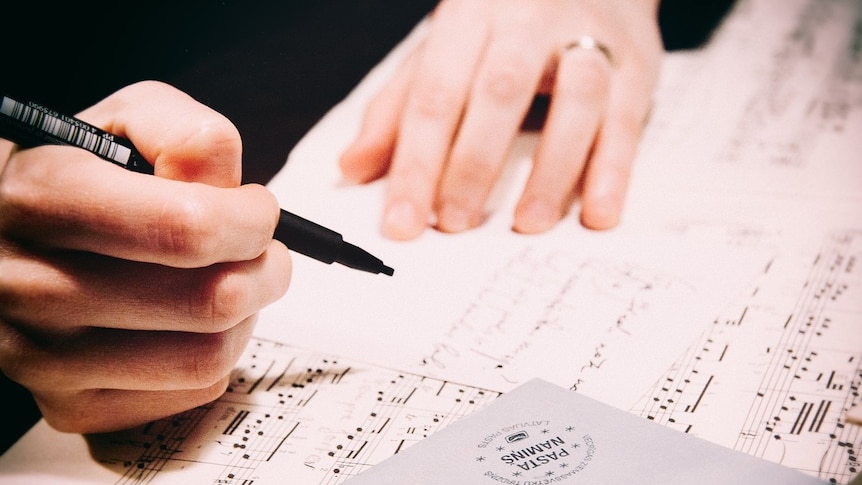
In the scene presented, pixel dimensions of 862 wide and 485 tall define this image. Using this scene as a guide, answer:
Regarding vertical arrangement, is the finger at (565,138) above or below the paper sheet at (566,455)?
above

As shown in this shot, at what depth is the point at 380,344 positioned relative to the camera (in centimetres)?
47

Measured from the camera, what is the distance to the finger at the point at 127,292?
0.34 meters

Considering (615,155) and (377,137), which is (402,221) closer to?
(377,137)

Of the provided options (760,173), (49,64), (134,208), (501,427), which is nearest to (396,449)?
(501,427)

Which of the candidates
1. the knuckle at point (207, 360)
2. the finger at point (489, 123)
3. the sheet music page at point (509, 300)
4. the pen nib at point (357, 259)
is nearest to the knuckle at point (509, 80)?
the finger at point (489, 123)

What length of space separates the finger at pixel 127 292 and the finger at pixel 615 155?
1.04 feet

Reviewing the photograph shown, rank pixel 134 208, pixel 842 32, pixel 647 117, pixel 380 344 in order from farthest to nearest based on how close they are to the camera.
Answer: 1. pixel 842 32
2. pixel 647 117
3. pixel 380 344
4. pixel 134 208

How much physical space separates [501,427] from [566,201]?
301 millimetres

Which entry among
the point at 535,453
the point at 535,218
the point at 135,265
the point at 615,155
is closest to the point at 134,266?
the point at 135,265

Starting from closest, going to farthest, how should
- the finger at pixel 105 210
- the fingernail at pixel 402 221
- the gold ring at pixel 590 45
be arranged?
1. the finger at pixel 105 210
2. the fingernail at pixel 402 221
3. the gold ring at pixel 590 45

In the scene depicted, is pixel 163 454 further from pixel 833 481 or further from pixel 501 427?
pixel 833 481

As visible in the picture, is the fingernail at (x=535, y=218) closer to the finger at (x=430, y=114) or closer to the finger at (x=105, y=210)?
the finger at (x=430, y=114)

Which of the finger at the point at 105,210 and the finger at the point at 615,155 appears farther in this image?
the finger at the point at 615,155

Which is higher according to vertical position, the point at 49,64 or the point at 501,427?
the point at 49,64
